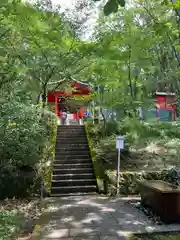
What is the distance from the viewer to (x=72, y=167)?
9.46 metres

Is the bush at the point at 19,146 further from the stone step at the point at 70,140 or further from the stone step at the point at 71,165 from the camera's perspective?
the stone step at the point at 70,140

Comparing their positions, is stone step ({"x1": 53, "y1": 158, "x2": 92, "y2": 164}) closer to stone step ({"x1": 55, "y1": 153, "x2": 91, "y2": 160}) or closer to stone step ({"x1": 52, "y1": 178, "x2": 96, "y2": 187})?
stone step ({"x1": 55, "y1": 153, "x2": 91, "y2": 160})

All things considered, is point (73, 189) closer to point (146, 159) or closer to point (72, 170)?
point (72, 170)

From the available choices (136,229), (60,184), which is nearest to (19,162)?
(60,184)

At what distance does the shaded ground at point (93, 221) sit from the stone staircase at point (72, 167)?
4.02 ft

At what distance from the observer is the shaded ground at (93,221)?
457 cm

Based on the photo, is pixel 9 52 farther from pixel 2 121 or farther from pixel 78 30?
pixel 78 30

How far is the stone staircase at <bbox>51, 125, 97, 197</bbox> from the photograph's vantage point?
27.3 feet

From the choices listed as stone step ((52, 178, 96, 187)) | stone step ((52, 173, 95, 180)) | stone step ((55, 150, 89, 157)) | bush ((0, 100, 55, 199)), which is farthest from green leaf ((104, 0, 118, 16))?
stone step ((55, 150, 89, 157))

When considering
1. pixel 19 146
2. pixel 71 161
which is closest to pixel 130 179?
pixel 71 161

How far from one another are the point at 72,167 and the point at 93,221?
425cm

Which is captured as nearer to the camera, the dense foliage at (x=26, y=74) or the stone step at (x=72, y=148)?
the dense foliage at (x=26, y=74)

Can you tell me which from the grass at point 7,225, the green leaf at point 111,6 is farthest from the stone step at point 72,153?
the green leaf at point 111,6

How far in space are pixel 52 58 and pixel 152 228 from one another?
5245 mm
